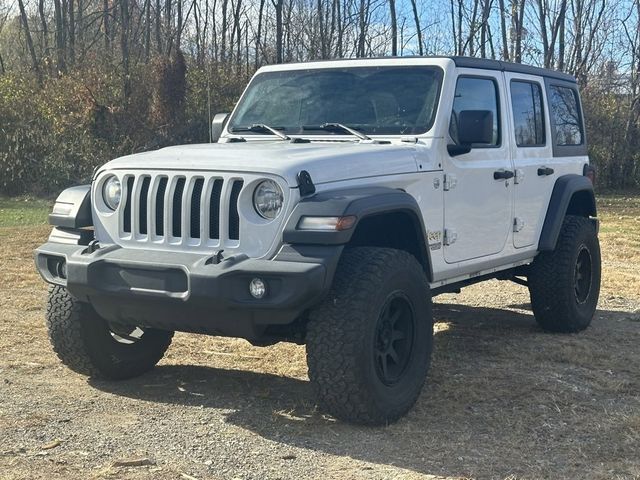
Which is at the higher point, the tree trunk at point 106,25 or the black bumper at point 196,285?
the tree trunk at point 106,25

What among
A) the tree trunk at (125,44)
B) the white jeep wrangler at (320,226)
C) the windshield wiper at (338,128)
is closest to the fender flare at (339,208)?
the white jeep wrangler at (320,226)

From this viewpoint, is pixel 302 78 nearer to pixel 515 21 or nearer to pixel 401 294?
pixel 401 294

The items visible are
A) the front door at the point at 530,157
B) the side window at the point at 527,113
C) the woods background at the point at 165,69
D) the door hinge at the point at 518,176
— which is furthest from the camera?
the woods background at the point at 165,69

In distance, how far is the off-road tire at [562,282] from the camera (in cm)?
668

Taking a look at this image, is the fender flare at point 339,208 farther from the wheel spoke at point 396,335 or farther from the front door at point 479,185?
the front door at point 479,185

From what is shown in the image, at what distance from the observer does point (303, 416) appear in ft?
15.1

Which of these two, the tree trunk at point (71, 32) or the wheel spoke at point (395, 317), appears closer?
the wheel spoke at point (395, 317)

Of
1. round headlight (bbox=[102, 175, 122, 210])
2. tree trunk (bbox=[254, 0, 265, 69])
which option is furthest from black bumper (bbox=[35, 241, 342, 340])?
tree trunk (bbox=[254, 0, 265, 69])

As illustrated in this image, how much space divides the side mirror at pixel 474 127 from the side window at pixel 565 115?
1925mm

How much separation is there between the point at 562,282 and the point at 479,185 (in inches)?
61.8

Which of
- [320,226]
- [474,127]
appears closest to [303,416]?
[320,226]

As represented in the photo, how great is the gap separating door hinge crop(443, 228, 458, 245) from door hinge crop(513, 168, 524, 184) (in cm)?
97

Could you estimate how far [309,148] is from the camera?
4.75 metres

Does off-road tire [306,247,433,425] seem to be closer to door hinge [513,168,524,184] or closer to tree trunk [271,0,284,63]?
door hinge [513,168,524,184]
